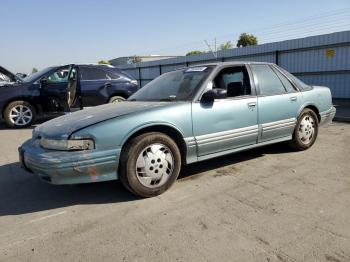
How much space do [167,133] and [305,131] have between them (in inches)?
103

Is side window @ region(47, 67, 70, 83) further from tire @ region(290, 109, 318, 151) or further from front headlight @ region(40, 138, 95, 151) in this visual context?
tire @ region(290, 109, 318, 151)

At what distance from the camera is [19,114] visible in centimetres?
925

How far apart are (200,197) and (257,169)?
1.26 meters

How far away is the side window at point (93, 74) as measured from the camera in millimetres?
9903

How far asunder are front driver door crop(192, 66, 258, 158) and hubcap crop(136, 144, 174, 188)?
0.46 m

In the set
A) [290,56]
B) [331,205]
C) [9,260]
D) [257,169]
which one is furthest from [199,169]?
[290,56]

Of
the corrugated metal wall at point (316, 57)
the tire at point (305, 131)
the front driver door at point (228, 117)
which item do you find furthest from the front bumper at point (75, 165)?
the corrugated metal wall at point (316, 57)

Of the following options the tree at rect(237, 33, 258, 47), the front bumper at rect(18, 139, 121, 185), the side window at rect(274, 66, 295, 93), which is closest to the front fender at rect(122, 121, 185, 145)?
the front bumper at rect(18, 139, 121, 185)

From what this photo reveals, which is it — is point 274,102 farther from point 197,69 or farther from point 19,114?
point 19,114

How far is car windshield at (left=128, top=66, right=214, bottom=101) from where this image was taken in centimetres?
444

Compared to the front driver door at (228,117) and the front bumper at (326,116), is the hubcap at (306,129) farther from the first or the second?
the front driver door at (228,117)

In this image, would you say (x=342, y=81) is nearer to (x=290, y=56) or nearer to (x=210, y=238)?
(x=290, y=56)

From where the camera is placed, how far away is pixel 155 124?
12.7 feet

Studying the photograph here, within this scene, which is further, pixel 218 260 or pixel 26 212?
pixel 26 212
